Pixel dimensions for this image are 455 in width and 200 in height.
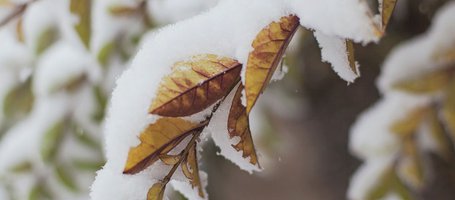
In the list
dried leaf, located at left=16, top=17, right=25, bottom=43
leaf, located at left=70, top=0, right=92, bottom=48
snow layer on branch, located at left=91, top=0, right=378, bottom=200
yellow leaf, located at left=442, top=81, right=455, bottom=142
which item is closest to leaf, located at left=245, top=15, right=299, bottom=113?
snow layer on branch, located at left=91, top=0, right=378, bottom=200

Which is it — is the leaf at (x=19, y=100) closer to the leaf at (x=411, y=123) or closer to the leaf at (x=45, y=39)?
the leaf at (x=45, y=39)

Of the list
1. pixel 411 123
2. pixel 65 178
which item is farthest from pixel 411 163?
pixel 65 178

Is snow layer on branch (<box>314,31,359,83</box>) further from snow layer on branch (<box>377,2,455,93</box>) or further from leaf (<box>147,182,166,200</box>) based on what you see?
snow layer on branch (<box>377,2,455,93</box>)

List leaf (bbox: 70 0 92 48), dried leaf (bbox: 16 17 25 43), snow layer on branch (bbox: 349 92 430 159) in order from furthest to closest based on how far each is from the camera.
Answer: snow layer on branch (bbox: 349 92 430 159) < dried leaf (bbox: 16 17 25 43) < leaf (bbox: 70 0 92 48)

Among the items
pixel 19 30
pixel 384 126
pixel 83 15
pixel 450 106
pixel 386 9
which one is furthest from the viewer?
pixel 384 126

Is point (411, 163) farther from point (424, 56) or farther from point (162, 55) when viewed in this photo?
point (162, 55)

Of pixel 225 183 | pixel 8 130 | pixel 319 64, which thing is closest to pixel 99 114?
pixel 8 130
